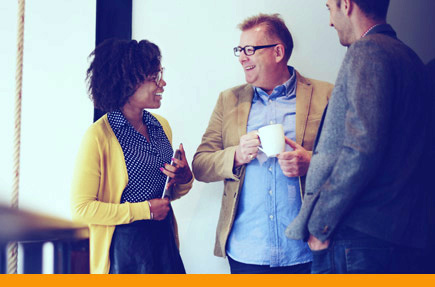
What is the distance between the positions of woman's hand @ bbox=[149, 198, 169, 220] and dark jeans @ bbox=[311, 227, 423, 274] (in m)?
0.58

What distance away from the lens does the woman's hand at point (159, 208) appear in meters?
1.43

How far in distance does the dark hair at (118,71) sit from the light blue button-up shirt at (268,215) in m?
0.51

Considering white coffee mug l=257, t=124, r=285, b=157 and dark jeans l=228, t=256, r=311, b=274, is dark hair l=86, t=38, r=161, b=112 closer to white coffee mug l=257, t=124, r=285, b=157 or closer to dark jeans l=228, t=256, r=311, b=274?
white coffee mug l=257, t=124, r=285, b=157

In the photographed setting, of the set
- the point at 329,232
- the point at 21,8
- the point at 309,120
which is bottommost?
the point at 329,232

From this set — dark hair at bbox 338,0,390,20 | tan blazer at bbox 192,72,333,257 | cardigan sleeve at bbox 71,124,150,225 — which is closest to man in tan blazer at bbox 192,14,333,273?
tan blazer at bbox 192,72,333,257

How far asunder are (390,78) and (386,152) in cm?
18

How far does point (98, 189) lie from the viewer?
1414 millimetres

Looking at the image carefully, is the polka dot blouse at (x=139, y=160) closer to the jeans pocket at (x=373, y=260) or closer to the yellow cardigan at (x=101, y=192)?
the yellow cardigan at (x=101, y=192)

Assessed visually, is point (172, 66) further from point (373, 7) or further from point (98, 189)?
point (373, 7)

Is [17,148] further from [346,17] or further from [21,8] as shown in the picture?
[346,17]

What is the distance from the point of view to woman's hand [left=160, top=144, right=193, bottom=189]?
4.86 feet

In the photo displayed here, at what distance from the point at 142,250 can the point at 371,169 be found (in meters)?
0.80

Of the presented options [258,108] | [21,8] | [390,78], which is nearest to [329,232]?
[390,78]

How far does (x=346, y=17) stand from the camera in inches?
49.3
